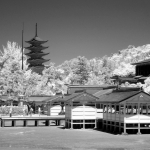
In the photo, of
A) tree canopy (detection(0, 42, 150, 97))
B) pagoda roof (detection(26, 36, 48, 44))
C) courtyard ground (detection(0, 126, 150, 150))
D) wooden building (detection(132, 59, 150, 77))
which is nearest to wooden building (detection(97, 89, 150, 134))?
courtyard ground (detection(0, 126, 150, 150))

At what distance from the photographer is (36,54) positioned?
11888cm

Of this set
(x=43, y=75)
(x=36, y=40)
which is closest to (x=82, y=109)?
(x=43, y=75)

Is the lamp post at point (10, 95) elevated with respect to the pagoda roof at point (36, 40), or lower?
lower

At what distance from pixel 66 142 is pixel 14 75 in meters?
41.7

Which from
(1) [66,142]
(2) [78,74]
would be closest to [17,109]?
(1) [66,142]

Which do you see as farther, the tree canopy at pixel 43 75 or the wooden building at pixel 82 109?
the tree canopy at pixel 43 75

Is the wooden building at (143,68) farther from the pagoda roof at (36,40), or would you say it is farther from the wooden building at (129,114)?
the wooden building at (129,114)

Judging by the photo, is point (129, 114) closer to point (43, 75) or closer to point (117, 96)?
point (117, 96)

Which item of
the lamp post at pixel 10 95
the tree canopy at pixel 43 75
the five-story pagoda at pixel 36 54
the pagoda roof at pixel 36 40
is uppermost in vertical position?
the pagoda roof at pixel 36 40

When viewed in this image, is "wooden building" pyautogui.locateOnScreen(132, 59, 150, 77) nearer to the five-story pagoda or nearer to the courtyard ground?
the five-story pagoda

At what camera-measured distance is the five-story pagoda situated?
11644 cm

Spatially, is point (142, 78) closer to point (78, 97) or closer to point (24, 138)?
point (78, 97)

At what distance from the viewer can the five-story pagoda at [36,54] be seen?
382ft

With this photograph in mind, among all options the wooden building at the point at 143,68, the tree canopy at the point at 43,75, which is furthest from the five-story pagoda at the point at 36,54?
the wooden building at the point at 143,68
